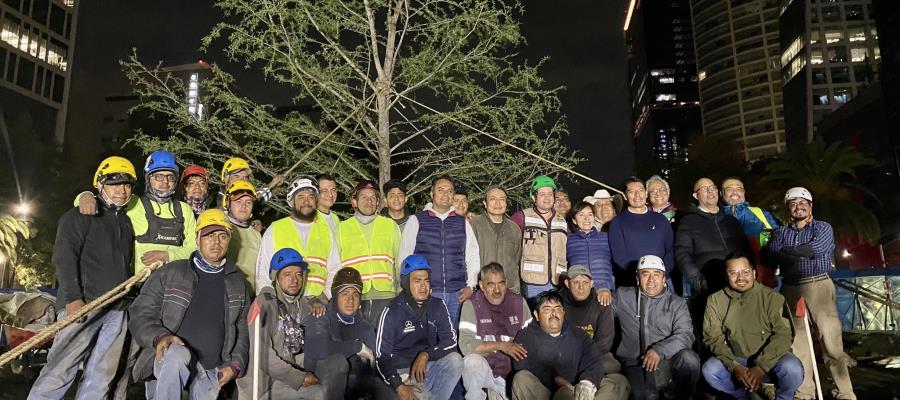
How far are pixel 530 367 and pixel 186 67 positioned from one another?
9781 centimetres

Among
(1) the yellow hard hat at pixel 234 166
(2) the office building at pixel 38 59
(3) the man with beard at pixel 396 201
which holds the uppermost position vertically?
(2) the office building at pixel 38 59

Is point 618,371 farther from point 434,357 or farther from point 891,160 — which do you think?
point 891,160

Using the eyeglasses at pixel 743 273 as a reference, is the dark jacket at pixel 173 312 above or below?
below

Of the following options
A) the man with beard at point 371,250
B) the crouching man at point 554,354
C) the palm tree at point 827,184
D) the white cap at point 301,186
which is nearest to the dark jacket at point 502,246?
the man with beard at point 371,250

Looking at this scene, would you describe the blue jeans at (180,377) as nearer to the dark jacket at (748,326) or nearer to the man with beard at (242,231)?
the man with beard at (242,231)

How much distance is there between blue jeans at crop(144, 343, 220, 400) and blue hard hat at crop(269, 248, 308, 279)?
3.31 feet

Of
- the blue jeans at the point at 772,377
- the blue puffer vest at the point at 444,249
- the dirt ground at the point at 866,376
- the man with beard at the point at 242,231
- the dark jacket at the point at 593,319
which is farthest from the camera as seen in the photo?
the dirt ground at the point at 866,376

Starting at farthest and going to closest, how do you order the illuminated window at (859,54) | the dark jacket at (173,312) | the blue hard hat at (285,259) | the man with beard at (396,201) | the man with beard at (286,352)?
the illuminated window at (859,54), the man with beard at (396,201), the blue hard hat at (285,259), the man with beard at (286,352), the dark jacket at (173,312)

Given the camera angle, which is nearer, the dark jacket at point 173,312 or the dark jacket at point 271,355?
the dark jacket at point 173,312

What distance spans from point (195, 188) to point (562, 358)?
13.3 feet

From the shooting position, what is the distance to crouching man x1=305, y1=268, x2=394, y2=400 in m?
5.18

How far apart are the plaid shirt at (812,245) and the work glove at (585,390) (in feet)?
9.18

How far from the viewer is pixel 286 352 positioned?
5148mm

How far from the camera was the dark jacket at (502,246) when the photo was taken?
6559mm
